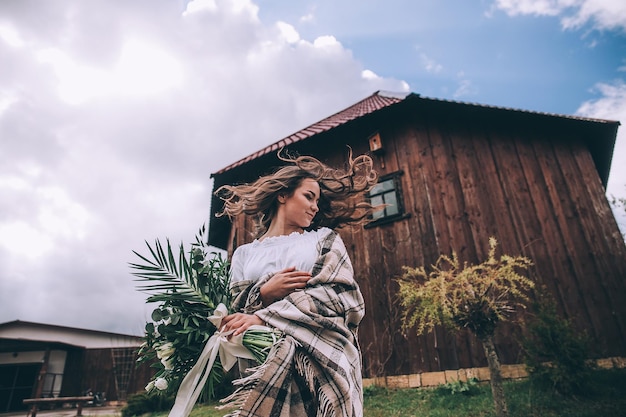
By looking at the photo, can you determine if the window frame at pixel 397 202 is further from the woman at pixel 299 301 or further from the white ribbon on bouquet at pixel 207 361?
the white ribbon on bouquet at pixel 207 361

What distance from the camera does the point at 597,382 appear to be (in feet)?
14.3

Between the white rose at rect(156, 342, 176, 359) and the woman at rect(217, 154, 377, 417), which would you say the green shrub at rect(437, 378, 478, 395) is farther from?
the white rose at rect(156, 342, 176, 359)

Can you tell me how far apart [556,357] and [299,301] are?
4439 mm

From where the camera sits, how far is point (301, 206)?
6.61 feet

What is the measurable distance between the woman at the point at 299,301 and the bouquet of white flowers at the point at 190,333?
78 millimetres

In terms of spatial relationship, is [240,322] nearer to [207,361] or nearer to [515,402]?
[207,361]

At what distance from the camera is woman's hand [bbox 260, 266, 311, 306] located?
1466 mm

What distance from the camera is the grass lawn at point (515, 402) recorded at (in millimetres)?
3764

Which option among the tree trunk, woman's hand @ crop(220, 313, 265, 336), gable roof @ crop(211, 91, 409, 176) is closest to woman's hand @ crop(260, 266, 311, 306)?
woman's hand @ crop(220, 313, 265, 336)

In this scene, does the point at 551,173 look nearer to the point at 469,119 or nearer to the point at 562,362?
the point at 469,119

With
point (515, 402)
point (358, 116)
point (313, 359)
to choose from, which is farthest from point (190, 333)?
point (358, 116)

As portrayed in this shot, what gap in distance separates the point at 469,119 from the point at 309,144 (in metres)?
3.65

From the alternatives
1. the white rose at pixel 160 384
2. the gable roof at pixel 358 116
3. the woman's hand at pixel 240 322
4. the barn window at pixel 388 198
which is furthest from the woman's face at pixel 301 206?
the gable roof at pixel 358 116

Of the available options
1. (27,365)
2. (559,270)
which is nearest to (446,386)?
(559,270)
